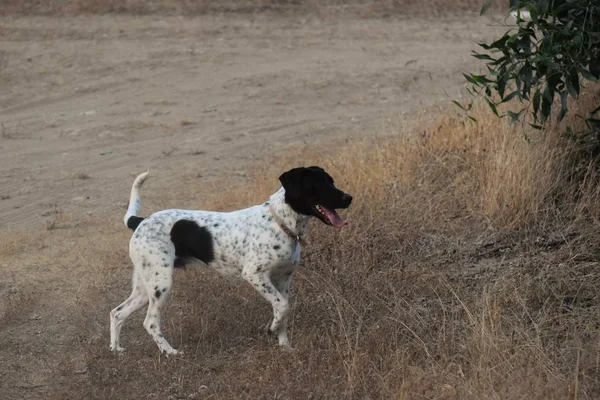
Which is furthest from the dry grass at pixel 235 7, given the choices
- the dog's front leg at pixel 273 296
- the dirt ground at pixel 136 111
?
the dog's front leg at pixel 273 296

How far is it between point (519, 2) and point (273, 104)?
769cm

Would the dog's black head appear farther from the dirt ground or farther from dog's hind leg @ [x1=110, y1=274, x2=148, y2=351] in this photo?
dog's hind leg @ [x1=110, y1=274, x2=148, y2=351]

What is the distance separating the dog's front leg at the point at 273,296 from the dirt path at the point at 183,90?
405cm

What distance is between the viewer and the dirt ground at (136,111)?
24.8 feet

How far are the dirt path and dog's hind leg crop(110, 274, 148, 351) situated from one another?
11.1 ft

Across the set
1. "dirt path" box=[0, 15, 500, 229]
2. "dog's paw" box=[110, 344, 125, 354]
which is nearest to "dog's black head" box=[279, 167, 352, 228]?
"dog's paw" box=[110, 344, 125, 354]

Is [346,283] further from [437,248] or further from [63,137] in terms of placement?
[63,137]

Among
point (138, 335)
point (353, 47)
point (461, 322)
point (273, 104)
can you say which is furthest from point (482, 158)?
point (353, 47)

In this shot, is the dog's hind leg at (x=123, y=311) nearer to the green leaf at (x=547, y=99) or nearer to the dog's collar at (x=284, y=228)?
the dog's collar at (x=284, y=228)

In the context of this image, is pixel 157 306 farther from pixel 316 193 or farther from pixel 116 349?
pixel 316 193

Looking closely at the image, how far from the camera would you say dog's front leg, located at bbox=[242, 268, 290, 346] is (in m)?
6.58

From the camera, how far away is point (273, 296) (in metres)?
6.60

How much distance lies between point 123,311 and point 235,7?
12.3 metres

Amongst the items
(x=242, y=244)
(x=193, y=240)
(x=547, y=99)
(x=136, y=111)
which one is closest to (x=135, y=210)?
(x=193, y=240)
